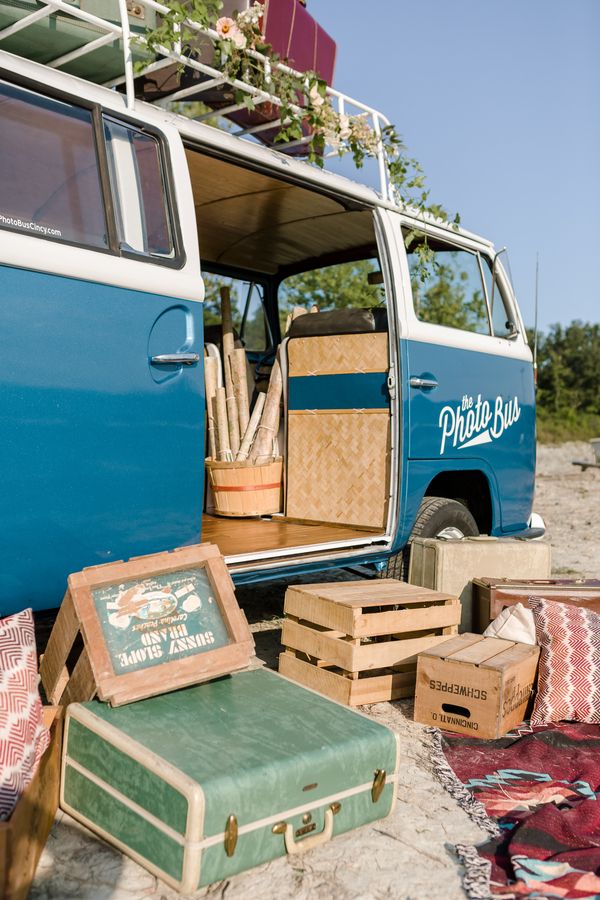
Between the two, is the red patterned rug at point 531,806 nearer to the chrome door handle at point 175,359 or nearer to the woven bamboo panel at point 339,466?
the woven bamboo panel at point 339,466

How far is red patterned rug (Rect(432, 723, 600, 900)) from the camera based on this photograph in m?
2.38

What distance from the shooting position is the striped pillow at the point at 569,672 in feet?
12.1

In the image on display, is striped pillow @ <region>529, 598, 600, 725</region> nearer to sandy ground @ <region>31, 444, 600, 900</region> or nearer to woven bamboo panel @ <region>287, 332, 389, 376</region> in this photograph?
sandy ground @ <region>31, 444, 600, 900</region>

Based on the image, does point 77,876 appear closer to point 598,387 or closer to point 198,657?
point 198,657

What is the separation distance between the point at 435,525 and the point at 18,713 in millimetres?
2985

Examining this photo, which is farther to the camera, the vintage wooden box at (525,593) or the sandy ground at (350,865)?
the vintage wooden box at (525,593)

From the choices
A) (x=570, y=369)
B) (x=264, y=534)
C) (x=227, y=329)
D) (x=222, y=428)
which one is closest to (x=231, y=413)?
(x=222, y=428)

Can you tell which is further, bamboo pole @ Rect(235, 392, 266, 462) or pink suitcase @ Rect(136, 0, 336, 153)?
bamboo pole @ Rect(235, 392, 266, 462)

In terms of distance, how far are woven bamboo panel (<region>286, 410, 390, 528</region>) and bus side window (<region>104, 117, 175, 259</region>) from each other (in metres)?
1.76

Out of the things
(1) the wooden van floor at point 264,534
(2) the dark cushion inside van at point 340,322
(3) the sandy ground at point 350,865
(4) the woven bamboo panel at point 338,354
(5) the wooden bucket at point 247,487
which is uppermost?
(2) the dark cushion inside van at point 340,322

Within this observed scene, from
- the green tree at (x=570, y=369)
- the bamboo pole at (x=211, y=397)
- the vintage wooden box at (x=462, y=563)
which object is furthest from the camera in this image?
the green tree at (x=570, y=369)

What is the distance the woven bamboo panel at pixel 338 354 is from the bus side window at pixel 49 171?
6.49 feet

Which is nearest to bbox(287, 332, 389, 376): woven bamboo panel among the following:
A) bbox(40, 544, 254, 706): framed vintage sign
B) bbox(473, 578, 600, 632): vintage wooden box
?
bbox(473, 578, 600, 632): vintage wooden box

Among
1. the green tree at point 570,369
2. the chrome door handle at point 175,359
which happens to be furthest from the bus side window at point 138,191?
the green tree at point 570,369
